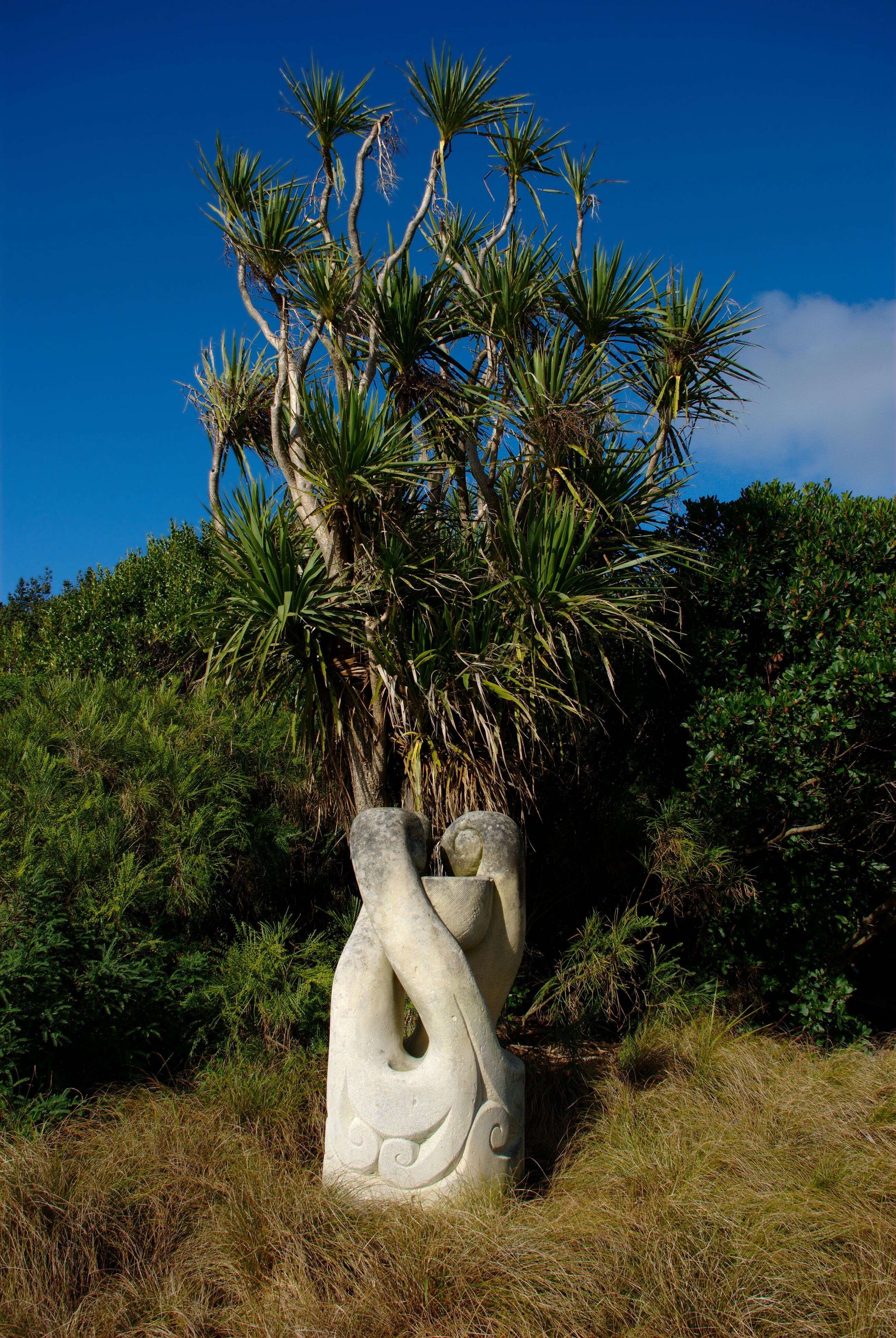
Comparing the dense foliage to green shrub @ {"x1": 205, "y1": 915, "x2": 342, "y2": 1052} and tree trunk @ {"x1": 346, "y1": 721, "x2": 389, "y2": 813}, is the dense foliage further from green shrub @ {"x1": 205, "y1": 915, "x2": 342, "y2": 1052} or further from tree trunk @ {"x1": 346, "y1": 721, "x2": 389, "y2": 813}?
tree trunk @ {"x1": 346, "y1": 721, "x2": 389, "y2": 813}

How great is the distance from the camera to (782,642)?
19.7ft

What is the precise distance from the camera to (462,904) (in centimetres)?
379

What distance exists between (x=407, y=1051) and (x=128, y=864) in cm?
194

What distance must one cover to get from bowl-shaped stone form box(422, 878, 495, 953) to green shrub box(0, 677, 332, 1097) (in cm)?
177

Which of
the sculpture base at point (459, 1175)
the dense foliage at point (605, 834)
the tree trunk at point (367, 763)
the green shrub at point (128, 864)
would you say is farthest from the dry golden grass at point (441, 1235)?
the tree trunk at point (367, 763)

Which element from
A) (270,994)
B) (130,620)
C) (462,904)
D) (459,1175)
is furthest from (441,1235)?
(130,620)

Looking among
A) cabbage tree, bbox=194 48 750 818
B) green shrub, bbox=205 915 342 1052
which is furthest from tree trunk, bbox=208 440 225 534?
green shrub, bbox=205 915 342 1052

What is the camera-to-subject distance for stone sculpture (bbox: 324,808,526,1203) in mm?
3502

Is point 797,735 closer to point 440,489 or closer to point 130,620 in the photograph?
point 440,489

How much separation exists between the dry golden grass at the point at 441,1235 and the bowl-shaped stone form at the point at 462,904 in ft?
3.30

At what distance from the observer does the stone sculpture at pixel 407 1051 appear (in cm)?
350

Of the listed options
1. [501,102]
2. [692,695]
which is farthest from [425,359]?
[692,695]

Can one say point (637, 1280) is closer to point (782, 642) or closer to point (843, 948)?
point (843, 948)

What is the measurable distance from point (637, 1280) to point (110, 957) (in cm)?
288
